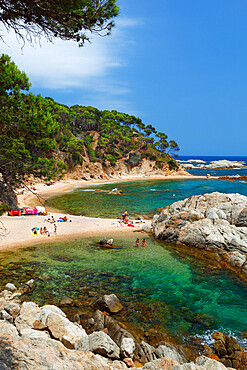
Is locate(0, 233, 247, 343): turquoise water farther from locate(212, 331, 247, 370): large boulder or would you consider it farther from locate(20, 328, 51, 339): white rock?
→ locate(20, 328, 51, 339): white rock

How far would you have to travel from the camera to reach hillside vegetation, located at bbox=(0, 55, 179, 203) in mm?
9742

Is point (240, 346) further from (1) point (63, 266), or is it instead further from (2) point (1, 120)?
(2) point (1, 120)

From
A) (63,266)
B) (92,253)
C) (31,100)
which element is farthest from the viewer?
(92,253)

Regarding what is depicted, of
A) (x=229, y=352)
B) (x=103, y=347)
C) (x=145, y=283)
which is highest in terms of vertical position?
(x=103, y=347)

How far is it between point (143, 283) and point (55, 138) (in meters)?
67.9

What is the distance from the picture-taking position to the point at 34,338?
8.41m

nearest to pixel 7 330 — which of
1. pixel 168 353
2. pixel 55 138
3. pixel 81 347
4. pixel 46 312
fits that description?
pixel 46 312

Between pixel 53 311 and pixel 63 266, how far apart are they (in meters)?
7.61

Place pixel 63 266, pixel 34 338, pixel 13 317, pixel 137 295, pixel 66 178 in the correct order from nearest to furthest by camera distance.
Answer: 1. pixel 34 338
2. pixel 13 317
3. pixel 137 295
4. pixel 63 266
5. pixel 66 178

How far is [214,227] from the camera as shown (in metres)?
22.9

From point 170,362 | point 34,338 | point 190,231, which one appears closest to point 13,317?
point 34,338

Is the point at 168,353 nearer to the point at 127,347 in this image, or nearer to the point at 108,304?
the point at 127,347

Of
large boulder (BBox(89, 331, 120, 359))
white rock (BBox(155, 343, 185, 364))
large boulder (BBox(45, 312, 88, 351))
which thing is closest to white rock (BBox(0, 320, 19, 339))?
large boulder (BBox(45, 312, 88, 351))

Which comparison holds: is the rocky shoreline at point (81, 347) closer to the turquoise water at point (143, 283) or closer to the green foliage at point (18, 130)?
the turquoise water at point (143, 283)
